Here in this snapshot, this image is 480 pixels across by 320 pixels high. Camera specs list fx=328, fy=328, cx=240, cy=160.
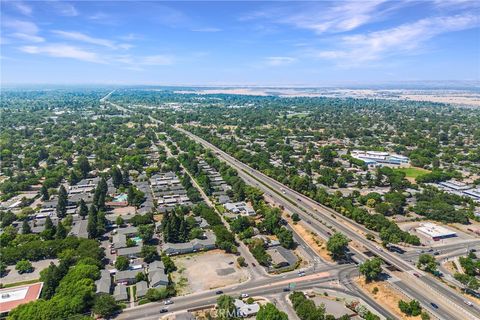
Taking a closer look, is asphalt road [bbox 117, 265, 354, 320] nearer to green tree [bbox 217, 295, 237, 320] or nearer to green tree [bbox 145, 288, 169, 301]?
green tree [bbox 145, 288, 169, 301]

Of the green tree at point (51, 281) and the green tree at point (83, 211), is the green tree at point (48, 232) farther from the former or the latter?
A: the green tree at point (51, 281)

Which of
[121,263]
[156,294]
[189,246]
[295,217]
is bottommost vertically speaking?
[189,246]

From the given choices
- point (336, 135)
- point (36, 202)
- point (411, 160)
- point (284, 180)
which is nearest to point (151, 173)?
point (36, 202)

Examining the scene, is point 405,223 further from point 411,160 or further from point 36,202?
point 36,202

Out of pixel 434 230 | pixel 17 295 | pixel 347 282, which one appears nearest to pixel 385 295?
pixel 347 282

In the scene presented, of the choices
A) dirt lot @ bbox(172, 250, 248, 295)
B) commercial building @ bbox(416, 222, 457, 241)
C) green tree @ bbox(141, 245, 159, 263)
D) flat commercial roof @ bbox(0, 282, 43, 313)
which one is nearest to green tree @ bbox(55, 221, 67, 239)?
flat commercial roof @ bbox(0, 282, 43, 313)

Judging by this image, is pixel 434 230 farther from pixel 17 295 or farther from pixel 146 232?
pixel 17 295

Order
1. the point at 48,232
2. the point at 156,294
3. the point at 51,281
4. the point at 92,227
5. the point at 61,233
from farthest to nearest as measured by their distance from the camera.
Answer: the point at 92,227
the point at 48,232
the point at 61,233
the point at 51,281
the point at 156,294

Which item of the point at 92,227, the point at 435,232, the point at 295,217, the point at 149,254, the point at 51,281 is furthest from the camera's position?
the point at 295,217
